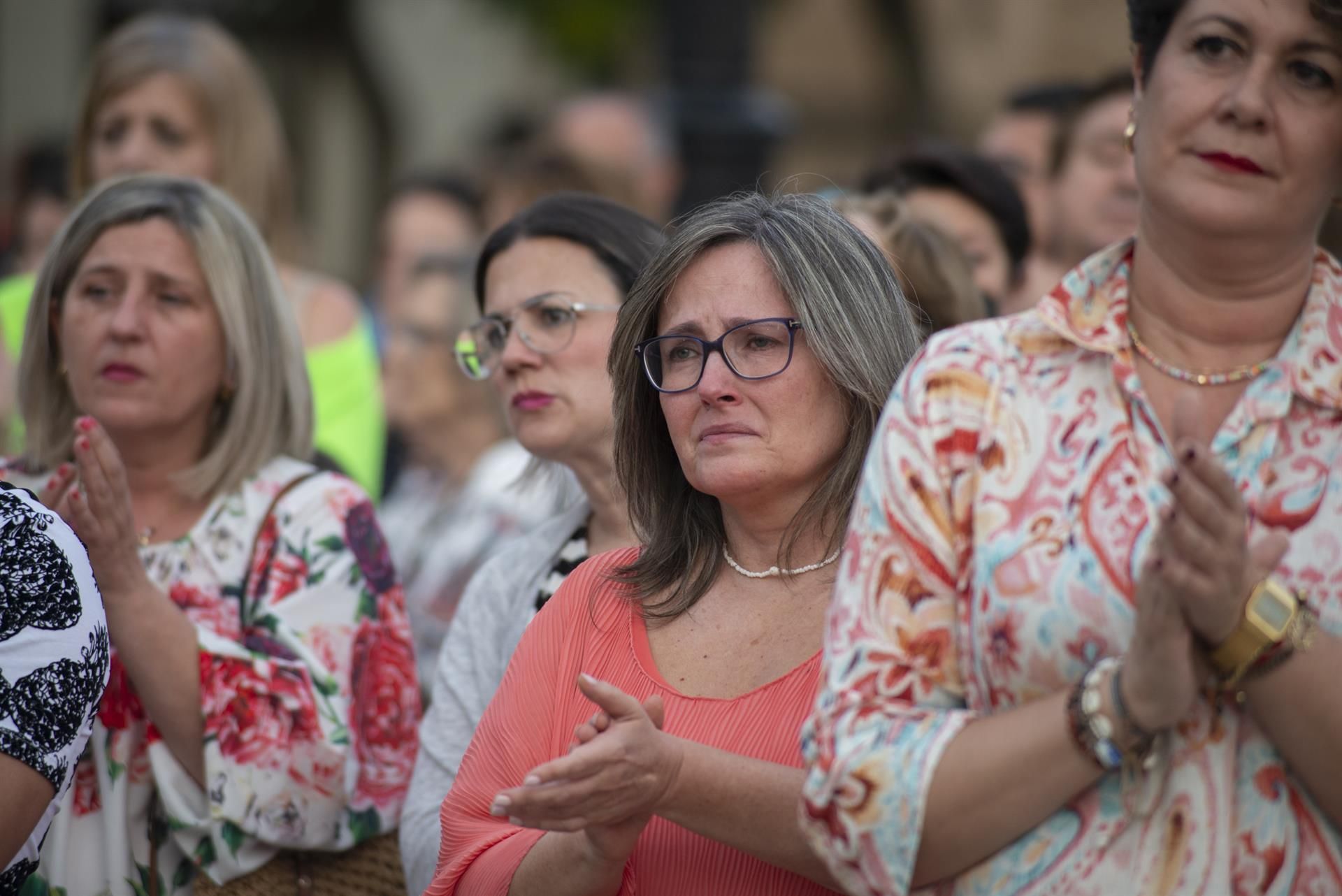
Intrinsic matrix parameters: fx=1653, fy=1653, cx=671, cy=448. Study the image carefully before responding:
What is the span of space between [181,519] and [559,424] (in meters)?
0.89

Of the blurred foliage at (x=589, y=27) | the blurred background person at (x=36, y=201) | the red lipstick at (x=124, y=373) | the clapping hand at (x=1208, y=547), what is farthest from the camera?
the blurred foliage at (x=589, y=27)

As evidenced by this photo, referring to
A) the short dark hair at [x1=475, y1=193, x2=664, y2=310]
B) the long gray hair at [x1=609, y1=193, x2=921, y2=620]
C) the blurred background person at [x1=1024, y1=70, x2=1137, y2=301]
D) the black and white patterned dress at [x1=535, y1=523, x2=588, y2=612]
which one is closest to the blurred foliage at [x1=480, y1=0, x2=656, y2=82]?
the blurred background person at [x1=1024, y1=70, x2=1137, y2=301]

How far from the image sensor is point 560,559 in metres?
3.71

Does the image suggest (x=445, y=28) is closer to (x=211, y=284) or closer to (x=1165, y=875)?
(x=211, y=284)

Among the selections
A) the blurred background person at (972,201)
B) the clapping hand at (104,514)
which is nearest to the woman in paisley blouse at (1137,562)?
the clapping hand at (104,514)

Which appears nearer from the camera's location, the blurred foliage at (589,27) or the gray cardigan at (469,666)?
the gray cardigan at (469,666)

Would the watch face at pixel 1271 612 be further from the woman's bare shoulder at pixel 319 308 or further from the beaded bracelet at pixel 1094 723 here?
the woman's bare shoulder at pixel 319 308

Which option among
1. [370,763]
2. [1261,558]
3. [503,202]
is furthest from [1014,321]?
[503,202]

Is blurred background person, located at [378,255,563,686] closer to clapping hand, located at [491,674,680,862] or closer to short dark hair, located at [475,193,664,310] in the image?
short dark hair, located at [475,193,664,310]

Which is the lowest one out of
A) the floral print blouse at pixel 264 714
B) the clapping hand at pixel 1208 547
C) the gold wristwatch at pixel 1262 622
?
the floral print blouse at pixel 264 714

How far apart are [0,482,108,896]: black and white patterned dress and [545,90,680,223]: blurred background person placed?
15.5 feet

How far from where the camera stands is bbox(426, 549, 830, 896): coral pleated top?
2.70 metres

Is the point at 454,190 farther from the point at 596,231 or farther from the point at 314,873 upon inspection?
the point at 314,873

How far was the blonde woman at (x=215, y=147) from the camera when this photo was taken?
5227 mm
